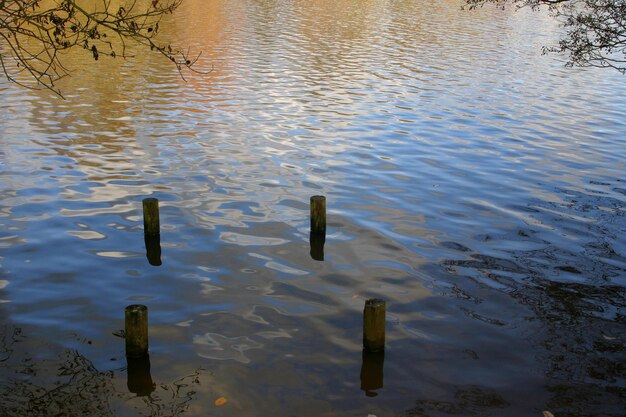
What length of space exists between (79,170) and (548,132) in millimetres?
14460

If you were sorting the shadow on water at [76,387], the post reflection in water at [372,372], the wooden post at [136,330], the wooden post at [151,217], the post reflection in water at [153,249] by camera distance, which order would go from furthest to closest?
1. the wooden post at [151,217]
2. the post reflection in water at [153,249]
3. the post reflection in water at [372,372]
4. the wooden post at [136,330]
5. the shadow on water at [76,387]

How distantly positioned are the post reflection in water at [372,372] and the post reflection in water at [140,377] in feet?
8.87

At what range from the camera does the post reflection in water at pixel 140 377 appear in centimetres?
883

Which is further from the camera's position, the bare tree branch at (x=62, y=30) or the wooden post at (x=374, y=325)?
the wooden post at (x=374, y=325)

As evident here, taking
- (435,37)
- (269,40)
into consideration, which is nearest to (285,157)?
(269,40)

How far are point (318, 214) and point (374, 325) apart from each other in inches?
165

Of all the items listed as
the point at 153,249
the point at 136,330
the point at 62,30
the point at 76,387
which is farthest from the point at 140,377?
the point at 62,30

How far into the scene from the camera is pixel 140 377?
9070 millimetres

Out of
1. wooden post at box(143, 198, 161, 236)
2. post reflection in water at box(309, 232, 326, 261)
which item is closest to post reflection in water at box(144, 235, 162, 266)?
wooden post at box(143, 198, 161, 236)

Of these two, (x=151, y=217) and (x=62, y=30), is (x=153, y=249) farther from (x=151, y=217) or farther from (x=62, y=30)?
(x=62, y=30)

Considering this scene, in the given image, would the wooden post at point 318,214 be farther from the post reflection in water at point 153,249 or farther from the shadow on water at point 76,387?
the shadow on water at point 76,387

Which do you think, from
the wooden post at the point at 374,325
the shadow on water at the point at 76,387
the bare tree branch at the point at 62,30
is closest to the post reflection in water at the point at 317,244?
the wooden post at the point at 374,325

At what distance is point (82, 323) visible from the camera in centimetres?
1034

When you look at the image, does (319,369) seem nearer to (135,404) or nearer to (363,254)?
(135,404)
